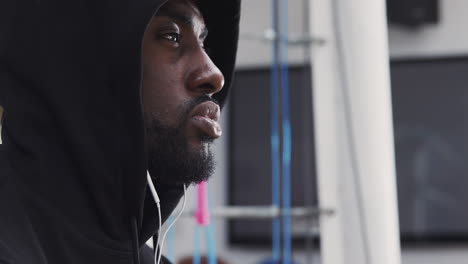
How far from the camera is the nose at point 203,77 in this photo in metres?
1.22

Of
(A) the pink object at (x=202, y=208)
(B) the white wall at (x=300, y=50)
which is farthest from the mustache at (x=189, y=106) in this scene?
(B) the white wall at (x=300, y=50)

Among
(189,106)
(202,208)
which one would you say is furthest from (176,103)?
(202,208)

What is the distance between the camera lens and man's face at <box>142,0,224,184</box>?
1197 mm

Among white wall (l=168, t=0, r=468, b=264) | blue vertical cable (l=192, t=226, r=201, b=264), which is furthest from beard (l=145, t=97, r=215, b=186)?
white wall (l=168, t=0, r=468, b=264)

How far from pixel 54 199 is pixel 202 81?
25 cm

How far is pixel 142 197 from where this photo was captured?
114 centimetres

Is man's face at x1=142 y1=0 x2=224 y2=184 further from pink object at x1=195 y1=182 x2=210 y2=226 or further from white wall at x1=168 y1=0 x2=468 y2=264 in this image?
white wall at x1=168 y1=0 x2=468 y2=264

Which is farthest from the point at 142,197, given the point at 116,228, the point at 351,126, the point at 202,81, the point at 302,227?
the point at 302,227

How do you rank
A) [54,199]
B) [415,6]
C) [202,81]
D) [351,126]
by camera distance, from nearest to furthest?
1. [54,199]
2. [202,81]
3. [351,126]
4. [415,6]

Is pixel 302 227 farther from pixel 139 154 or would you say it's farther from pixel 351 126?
pixel 139 154

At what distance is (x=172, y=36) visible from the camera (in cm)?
123

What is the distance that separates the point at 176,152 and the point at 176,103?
0.20 feet

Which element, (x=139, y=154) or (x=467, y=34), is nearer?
(x=139, y=154)

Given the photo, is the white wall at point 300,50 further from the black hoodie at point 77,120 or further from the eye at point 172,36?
the black hoodie at point 77,120
